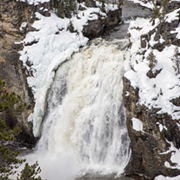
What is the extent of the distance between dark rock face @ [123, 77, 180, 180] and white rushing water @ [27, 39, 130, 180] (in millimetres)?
964

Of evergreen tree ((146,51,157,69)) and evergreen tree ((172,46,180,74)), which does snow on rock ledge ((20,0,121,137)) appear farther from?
evergreen tree ((172,46,180,74))

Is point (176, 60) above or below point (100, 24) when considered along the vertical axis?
below

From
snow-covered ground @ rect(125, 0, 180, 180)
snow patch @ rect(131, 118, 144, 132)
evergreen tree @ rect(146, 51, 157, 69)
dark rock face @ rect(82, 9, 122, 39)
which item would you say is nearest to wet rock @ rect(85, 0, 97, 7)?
dark rock face @ rect(82, 9, 122, 39)

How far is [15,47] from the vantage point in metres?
16.7

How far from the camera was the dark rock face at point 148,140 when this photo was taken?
8953 mm

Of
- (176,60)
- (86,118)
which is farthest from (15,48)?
(176,60)

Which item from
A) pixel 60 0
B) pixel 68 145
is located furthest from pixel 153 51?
pixel 60 0

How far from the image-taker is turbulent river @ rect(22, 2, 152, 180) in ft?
38.4

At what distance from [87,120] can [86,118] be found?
0.44ft

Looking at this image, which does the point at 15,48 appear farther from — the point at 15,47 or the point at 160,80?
the point at 160,80

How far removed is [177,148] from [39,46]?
1120cm

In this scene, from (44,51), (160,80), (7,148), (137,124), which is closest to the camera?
(7,148)

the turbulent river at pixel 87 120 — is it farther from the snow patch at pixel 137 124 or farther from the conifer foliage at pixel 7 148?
the conifer foliage at pixel 7 148

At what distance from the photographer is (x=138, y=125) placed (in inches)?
388
